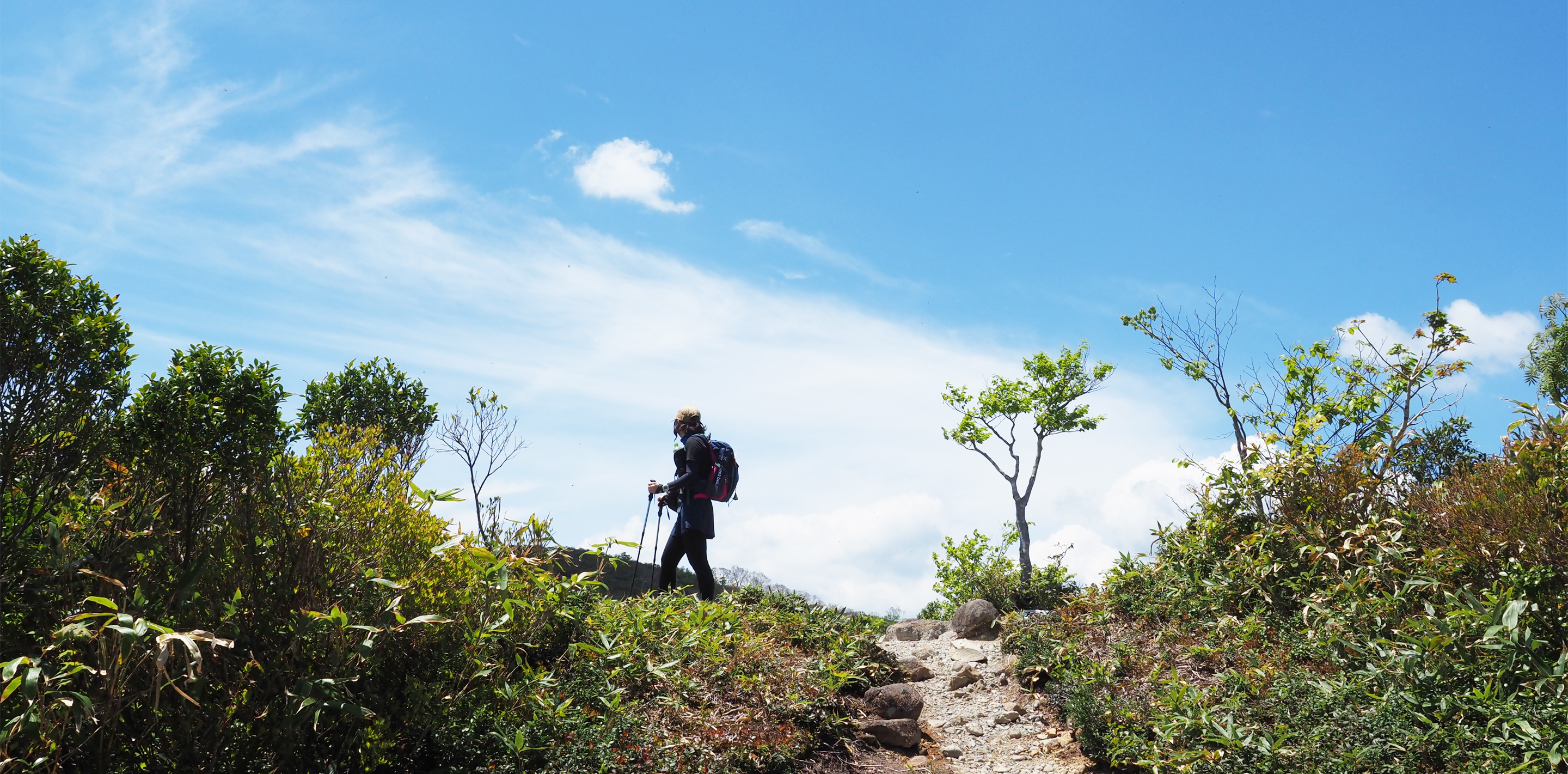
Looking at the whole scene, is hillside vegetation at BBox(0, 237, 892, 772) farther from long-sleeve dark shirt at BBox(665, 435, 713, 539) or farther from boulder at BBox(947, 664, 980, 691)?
boulder at BBox(947, 664, 980, 691)

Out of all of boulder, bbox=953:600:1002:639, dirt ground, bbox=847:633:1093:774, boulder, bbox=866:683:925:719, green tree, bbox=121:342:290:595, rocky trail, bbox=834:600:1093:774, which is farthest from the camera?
boulder, bbox=953:600:1002:639

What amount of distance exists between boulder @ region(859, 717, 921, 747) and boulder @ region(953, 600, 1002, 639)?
160 inches

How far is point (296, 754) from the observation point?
388 cm

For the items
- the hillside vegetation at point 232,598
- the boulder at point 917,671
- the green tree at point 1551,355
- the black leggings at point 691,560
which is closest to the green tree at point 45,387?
the hillside vegetation at point 232,598

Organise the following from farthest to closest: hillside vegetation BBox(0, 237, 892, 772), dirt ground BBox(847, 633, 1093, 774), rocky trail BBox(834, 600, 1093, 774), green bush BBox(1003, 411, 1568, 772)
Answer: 1. rocky trail BBox(834, 600, 1093, 774)
2. dirt ground BBox(847, 633, 1093, 774)
3. green bush BBox(1003, 411, 1568, 772)
4. hillside vegetation BBox(0, 237, 892, 772)

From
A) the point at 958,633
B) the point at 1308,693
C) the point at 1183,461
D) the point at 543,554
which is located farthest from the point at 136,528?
the point at 1183,461

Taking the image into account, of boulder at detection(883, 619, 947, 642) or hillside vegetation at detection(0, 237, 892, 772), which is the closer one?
hillside vegetation at detection(0, 237, 892, 772)

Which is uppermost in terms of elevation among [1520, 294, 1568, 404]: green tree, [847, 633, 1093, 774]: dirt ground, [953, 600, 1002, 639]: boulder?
[1520, 294, 1568, 404]: green tree

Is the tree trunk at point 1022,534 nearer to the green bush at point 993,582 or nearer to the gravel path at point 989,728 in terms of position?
the green bush at point 993,582

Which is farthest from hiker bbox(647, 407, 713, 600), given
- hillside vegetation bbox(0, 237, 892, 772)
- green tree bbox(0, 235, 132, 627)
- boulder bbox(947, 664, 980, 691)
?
green tree bbox(0, 235, 132, 627)

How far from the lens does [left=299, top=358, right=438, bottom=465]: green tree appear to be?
35.8ft

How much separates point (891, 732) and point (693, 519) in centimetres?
259

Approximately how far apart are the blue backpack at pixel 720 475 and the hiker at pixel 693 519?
3cm

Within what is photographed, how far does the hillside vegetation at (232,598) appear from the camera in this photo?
3.59 meters
